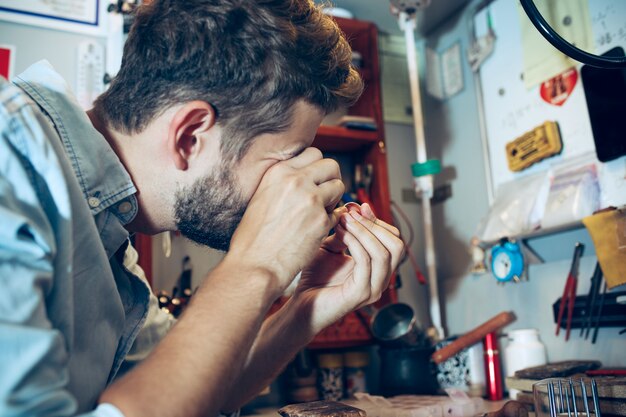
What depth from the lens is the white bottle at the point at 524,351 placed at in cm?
164

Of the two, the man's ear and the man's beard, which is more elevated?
the man's ear

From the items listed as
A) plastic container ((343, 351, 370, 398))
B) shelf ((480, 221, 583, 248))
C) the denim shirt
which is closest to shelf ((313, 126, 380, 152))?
shelf ((480, 221, 583, 248))

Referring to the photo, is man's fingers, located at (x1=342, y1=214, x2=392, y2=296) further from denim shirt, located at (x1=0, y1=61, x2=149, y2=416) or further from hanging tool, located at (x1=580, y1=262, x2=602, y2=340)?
hanging tool, located at (x1=580, y1=262, x2=602, y2=340)

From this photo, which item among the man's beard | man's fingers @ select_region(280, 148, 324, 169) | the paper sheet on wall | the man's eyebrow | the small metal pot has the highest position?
the paper sheet on wall

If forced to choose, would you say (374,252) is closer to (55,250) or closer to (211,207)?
(211,207)

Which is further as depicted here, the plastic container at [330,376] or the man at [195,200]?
the plastic container at [330,376]

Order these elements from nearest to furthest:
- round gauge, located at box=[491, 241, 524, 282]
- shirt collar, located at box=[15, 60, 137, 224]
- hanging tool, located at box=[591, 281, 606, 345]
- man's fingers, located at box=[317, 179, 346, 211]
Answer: shirt collar, located at box=[15, 60, 137, 224]
man's fingers, located at box=[317, 179, 346, 211]
hanging tool, located at box=[591, 281, 606, 345]
round gauge, located at box=[491, 241, 524, 282]

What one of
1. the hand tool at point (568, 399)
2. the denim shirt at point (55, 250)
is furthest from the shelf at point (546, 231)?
the denim shirt at point (55, 250)

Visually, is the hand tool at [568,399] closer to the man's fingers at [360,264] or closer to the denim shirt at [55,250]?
the man's fingers at [360,264]

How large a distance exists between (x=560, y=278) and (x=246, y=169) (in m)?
1.11

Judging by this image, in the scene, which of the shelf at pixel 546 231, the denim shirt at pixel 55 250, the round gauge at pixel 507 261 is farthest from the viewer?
the round gauge at pixel 507 261

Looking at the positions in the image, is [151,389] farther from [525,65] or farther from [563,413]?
[525,65]

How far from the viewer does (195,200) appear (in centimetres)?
95

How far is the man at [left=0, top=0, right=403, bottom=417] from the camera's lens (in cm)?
66
